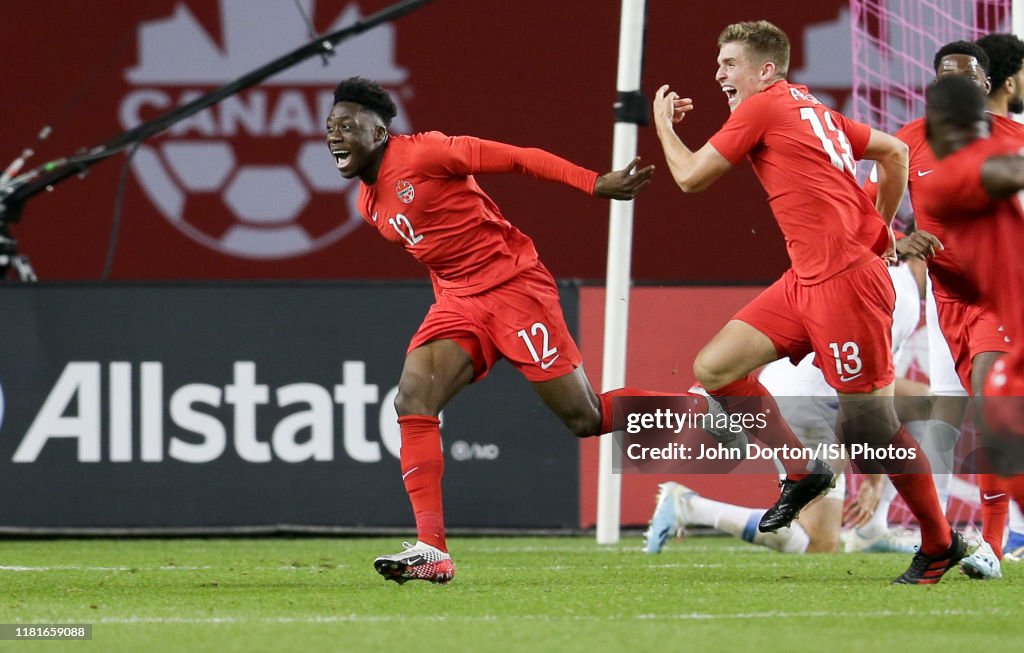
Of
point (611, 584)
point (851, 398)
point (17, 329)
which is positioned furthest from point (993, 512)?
point (17, 329)

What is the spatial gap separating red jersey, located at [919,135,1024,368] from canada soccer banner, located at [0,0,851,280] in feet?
25.3

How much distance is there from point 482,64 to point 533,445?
553 cm

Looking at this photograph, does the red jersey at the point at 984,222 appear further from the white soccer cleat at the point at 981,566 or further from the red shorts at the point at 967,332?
the white soccer cleat at the point at 981,566

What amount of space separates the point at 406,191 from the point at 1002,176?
2307 millimetres

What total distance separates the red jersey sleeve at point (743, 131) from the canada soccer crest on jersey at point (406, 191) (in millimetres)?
1154

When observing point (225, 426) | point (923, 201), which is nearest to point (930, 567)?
point (923, 201)

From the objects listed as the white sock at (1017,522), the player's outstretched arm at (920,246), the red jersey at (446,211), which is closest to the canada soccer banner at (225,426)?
the white sock at (1017,522)

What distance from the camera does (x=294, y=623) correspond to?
526cm

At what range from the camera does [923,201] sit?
267 inches

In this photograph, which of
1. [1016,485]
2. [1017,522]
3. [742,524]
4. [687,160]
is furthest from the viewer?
[742,524]

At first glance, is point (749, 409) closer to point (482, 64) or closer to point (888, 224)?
point (888, 224)

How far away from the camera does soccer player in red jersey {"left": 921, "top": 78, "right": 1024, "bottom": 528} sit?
561cm

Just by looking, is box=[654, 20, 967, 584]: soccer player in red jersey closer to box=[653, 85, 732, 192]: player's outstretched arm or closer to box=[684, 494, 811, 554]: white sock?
box=[653, 85, 732, 192]: player's outstretched arm

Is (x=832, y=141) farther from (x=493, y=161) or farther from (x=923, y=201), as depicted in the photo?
(x=493, y=161)
